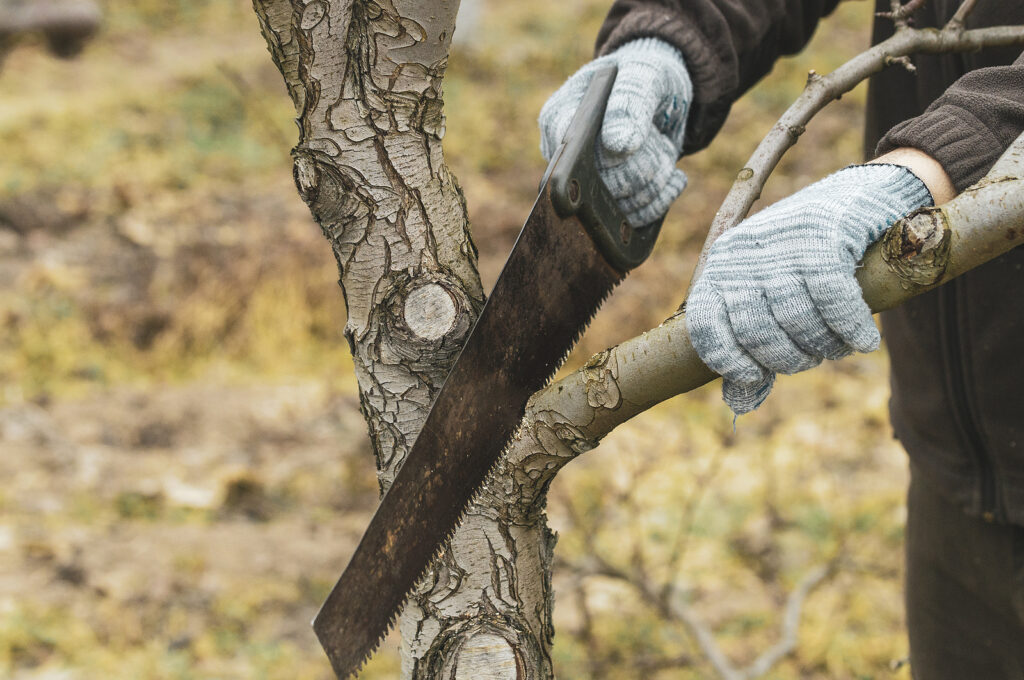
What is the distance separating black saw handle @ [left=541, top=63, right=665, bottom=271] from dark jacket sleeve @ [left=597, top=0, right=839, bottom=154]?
254 mm

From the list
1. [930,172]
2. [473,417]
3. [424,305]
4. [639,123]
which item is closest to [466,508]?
[473,417]

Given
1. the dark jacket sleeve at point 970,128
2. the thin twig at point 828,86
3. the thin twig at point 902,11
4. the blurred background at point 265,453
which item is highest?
the blurred background at point 265,453

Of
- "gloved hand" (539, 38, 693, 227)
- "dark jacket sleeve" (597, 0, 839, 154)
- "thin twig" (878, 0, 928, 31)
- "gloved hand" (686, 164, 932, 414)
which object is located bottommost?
"gloved hand" (686, 164, 932, 414)

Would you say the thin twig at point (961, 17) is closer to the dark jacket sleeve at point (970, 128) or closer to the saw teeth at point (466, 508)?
the dark jacket sleeve at point (970, 128)

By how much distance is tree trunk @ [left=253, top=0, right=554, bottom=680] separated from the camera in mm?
1301

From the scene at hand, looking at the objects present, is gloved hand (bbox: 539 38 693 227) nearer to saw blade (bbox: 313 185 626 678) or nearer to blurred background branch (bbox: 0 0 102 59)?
saw blade (bbox: 313 185 626 678)

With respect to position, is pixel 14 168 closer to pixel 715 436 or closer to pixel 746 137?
pixel 715 436

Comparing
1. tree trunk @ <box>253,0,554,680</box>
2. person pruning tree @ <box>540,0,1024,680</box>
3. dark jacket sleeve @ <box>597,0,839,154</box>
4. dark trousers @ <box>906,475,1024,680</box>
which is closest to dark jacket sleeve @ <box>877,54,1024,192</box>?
person pruning tree @ <box>540,0,1024,680</box>

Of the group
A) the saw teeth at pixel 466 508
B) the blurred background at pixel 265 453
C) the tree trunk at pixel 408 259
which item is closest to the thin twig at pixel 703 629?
the blurred background at pixel 265 453

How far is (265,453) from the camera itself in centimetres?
443

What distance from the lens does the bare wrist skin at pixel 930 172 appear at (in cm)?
115

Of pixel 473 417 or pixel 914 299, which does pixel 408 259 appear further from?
pixel 914 299

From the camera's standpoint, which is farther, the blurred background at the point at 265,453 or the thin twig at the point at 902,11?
the blurred background at the point at 265,453

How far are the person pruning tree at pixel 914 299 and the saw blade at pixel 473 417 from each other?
0.87 feet
